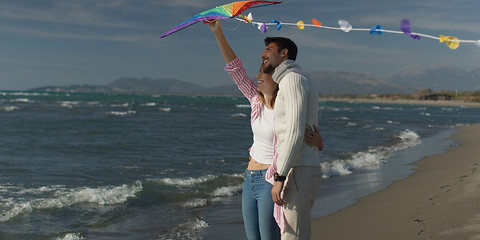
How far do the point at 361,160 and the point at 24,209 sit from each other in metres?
8.92

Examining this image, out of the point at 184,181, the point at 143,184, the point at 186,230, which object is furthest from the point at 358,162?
the point at 186,230

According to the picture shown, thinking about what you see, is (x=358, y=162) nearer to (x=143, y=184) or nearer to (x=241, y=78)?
(x=143, y=184)

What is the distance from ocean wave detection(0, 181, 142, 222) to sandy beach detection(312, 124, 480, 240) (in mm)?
3778

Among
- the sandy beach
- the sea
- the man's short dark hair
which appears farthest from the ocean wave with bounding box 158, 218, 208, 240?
the man's short dark hair

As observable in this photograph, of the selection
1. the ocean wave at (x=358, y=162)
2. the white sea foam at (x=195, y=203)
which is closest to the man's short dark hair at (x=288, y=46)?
the white sea foam at (x=195, y=203)

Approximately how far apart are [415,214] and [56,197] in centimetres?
599

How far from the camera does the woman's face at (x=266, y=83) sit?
234 centimetres

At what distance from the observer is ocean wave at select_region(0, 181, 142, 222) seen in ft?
21.1

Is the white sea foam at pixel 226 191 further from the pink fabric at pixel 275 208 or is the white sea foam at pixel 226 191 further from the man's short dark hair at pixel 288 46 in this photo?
the man's short dark hair at pixel 288 46

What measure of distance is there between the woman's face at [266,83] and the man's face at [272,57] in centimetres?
5

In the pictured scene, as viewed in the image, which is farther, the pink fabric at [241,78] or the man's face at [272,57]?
the pink fabric at [241,78]

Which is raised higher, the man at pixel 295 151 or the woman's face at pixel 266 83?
the woman's face at pixel 266 83

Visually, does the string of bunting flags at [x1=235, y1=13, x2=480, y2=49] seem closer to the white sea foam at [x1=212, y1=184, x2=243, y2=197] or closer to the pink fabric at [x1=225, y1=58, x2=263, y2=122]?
the pink fabric at [x1=225, y1=58, x2=263, y2=122]

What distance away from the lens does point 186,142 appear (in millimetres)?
16266
